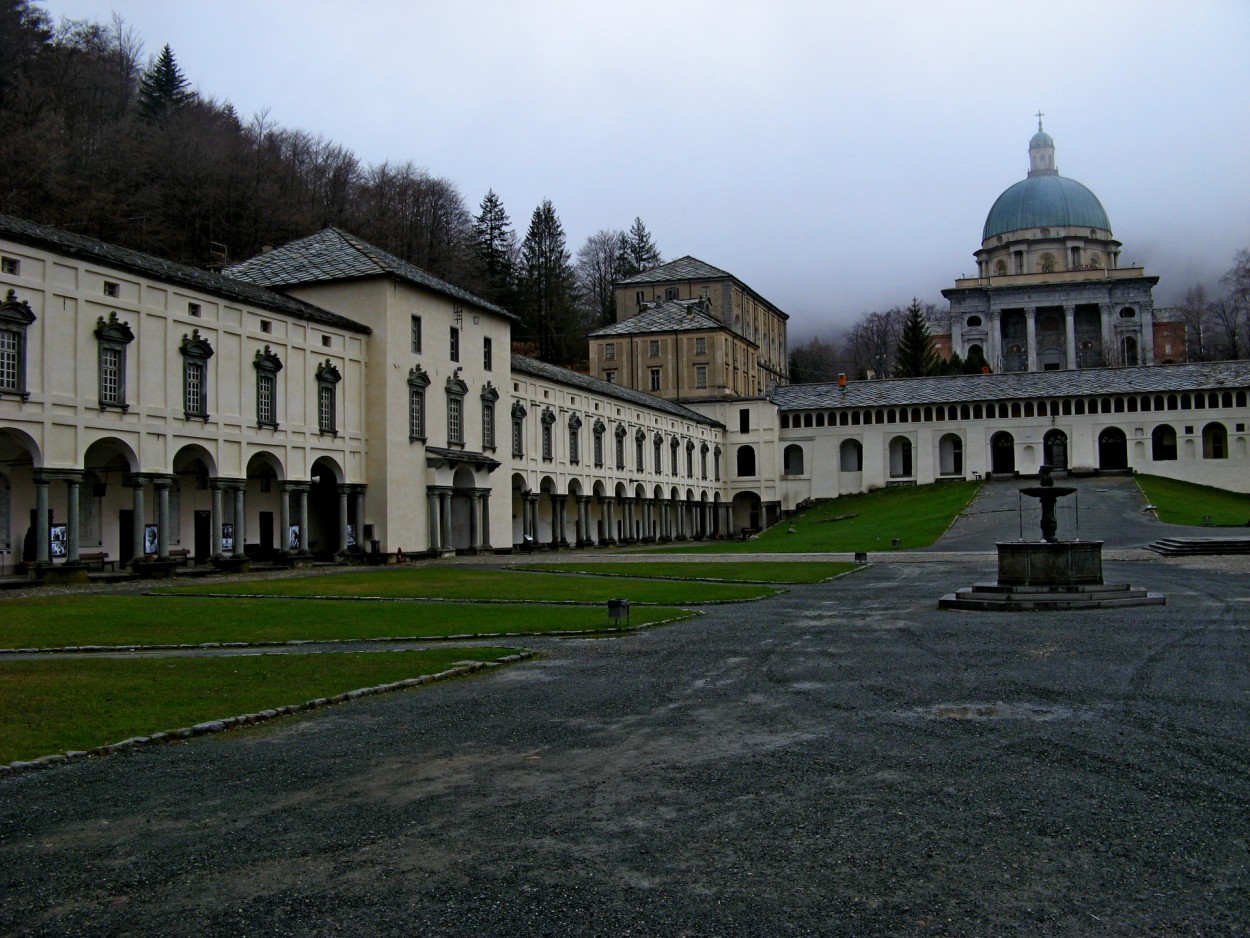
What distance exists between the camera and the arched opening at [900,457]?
308 ft

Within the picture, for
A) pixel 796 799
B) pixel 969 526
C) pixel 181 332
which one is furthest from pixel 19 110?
pixel 796 799

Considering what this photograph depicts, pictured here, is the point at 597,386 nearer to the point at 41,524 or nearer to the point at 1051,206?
the point at 41,524

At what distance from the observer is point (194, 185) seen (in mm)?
67750

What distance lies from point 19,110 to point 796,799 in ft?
226

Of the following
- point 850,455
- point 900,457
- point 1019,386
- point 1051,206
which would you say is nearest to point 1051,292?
point 1051,206

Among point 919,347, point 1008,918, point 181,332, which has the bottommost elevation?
Answer: point 1008,918

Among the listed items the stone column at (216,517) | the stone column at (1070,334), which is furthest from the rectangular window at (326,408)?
the stone column at (1070,334)

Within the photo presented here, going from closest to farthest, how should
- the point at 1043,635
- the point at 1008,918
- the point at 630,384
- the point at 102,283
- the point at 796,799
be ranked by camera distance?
the point at 1008,918 → the point at 796,799 → the point at 1043,635 → the point at 102,283 → the point at 630,384

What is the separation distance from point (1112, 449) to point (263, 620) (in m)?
81.1

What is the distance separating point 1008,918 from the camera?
588 centimetres

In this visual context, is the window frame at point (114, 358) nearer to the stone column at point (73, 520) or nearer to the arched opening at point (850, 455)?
the stone column at point (73, 520)

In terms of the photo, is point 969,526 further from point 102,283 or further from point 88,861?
point 88,861

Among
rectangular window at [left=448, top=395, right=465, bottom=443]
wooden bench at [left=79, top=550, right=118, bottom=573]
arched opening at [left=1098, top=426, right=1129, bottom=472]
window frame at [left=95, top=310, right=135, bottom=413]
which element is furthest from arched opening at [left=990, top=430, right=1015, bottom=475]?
window frame at [left=95, top=310, right=135, bottom=413]

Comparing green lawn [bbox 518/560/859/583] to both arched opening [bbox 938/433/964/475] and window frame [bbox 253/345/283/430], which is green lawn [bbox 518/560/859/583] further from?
arched opening [bbox 938/433/964/475]
